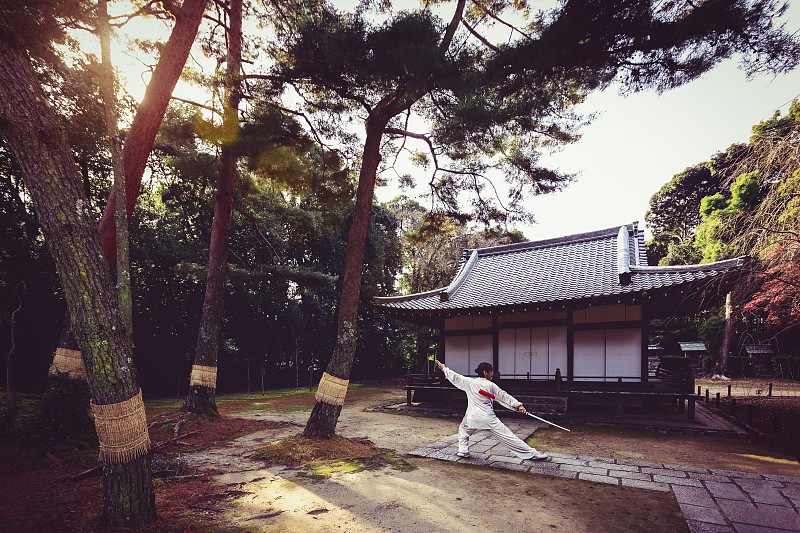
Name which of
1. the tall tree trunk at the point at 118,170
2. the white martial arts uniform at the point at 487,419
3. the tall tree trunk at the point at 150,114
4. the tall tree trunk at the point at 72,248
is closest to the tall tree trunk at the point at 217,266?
the tall tree trunk at the point at 150,114

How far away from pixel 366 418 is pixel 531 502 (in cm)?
617

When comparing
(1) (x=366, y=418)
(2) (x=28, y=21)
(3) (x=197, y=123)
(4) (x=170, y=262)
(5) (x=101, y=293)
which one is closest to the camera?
(5) (x=101, y=293)

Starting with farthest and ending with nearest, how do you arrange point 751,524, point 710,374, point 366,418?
point 710,374 < point 366,418 < point 751,524

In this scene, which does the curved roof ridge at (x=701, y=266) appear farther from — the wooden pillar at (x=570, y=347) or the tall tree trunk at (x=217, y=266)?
the tall tree trunk at (x=217, y=266)

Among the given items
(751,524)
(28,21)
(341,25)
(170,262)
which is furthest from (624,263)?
(170,262)

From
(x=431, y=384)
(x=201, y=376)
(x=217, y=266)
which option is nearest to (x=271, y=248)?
(x=217, y=266)

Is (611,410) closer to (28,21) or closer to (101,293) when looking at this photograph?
(101,293)

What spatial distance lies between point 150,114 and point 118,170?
7.97 ft

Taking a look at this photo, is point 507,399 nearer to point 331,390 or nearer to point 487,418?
point 487,418

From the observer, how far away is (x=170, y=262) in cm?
1426

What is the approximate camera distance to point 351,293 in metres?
6.42

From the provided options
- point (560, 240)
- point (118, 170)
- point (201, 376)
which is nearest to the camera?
point (118, 170)

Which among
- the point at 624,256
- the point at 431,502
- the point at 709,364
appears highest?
the point at 624,256

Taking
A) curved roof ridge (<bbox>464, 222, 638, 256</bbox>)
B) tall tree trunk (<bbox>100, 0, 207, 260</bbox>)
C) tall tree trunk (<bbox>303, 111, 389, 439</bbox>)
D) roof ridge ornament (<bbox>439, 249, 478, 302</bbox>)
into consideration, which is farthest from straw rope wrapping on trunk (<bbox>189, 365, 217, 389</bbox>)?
curved roof ridge (<bbox>464, 222, 638, 256</bbox>)
